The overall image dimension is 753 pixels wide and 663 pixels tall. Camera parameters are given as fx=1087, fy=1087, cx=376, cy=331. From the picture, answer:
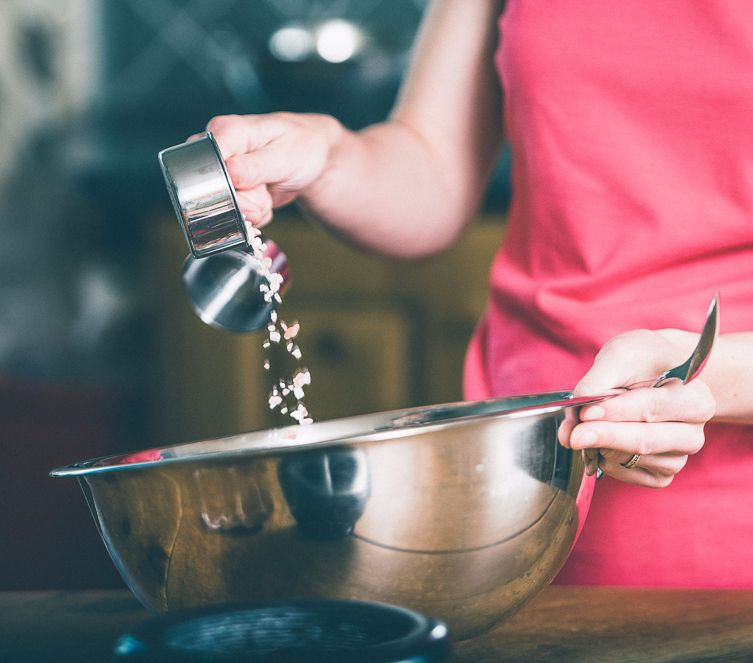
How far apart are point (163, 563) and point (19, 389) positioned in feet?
4.06

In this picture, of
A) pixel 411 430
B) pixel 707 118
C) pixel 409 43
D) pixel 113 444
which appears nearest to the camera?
pixel 411 430

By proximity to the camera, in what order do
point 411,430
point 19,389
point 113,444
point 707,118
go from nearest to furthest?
point 411,430, point 707,118, point 19,389, point 113,444

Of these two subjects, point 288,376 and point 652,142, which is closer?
point 652,142

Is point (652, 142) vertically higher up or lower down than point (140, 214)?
lower down

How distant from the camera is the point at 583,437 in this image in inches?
18.2

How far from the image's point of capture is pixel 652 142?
0.69 metres

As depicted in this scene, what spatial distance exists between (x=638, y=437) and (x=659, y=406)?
0.7 inches

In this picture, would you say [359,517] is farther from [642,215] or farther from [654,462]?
[642,215]

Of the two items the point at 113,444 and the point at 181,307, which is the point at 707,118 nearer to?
the point at 181,307

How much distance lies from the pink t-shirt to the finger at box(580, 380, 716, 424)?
0.16 m

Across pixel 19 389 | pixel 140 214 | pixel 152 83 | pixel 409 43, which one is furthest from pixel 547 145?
pixel 152 83

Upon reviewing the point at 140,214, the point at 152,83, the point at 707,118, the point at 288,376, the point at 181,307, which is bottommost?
the point at 707,118

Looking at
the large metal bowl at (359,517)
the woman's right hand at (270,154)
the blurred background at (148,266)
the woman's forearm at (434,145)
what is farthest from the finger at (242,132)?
the blurred background at (148,266)

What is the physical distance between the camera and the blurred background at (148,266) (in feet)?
5.32
